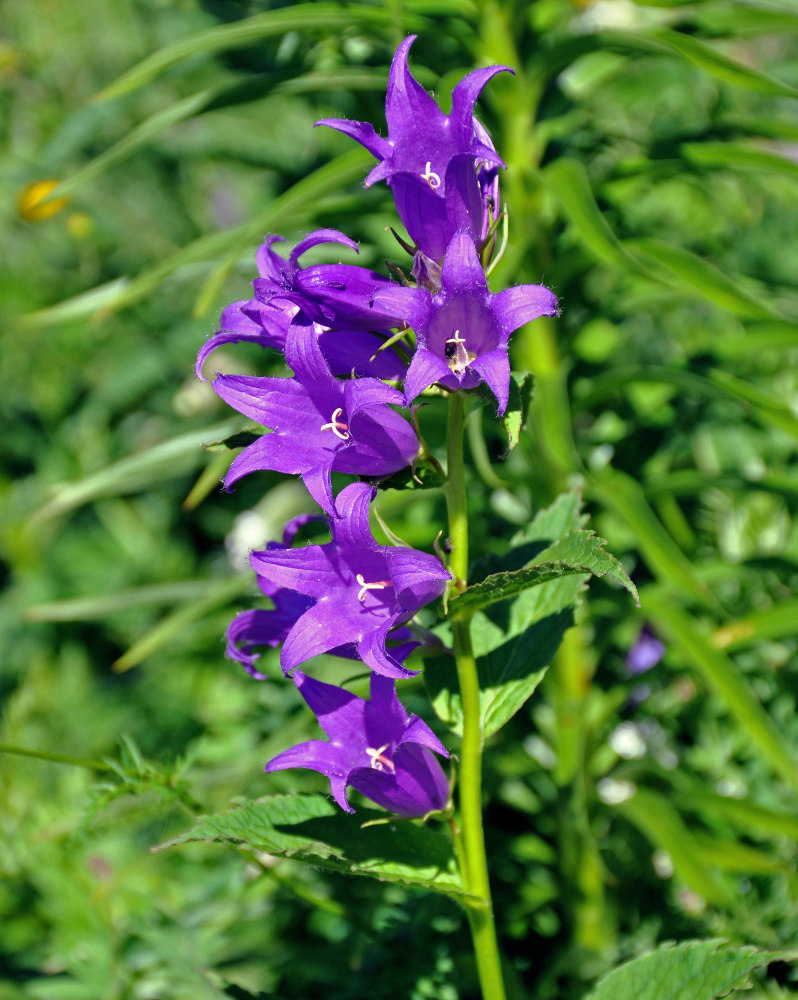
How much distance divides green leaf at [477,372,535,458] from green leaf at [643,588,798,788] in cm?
61

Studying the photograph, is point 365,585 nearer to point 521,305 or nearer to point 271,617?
point 271,617

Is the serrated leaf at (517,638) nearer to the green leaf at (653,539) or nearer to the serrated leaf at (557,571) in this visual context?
the serrated leaf at (557,571)

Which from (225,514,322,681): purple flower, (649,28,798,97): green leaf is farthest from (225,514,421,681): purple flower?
(649,28,798,97): green leaf

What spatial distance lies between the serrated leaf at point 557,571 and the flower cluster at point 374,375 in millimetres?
32

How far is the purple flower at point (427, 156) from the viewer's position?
2.20ft

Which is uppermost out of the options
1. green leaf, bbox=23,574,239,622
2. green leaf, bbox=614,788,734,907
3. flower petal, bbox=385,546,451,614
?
flower petal, bbox=385,546,451,614

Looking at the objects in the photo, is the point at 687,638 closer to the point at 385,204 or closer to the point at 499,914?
the point at 499,914

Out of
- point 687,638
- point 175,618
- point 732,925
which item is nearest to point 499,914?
point 732,925

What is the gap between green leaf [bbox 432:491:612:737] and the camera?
0.79 metres

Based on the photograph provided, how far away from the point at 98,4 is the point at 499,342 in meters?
3.64

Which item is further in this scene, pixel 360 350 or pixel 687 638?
pixel 687 638

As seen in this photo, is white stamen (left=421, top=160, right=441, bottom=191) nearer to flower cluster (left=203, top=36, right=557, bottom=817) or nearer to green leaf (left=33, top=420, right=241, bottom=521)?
flower cluster (left=203, top=36, right=557, bottom=817)

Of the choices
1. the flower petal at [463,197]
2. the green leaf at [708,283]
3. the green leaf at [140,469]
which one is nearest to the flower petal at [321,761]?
the flower petal at [463,197]

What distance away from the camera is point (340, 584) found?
2.27ft
